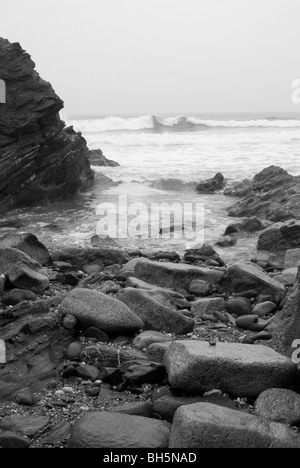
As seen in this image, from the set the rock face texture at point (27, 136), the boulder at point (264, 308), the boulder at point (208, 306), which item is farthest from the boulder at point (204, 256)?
the rock face texture at point (27, 136)

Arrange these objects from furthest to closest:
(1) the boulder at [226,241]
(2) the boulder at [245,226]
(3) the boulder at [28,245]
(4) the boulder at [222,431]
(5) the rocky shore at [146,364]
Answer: (2) the boulder at [245,226] < (1) the boulder at [226,241] < (3) the boulder at [28,245] < (5) the rocky shore at [146,364] < (4) the boulder at [222,431]

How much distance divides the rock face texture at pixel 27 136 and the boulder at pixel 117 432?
1121 cm

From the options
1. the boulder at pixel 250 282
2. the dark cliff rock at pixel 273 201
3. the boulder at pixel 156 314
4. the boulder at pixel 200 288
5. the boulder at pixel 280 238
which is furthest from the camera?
the dark cliff rock at pixel 273 201

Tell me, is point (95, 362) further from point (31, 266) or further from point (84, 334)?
point (31, 266)

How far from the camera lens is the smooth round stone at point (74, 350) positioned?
4.56 m

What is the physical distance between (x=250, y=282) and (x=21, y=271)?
2.64 m

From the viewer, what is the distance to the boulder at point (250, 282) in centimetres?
620

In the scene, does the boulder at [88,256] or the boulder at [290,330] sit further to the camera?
the boulder at [88,256]

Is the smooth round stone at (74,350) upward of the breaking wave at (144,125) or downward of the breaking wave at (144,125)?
downward

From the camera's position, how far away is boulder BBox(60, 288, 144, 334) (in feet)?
15.8

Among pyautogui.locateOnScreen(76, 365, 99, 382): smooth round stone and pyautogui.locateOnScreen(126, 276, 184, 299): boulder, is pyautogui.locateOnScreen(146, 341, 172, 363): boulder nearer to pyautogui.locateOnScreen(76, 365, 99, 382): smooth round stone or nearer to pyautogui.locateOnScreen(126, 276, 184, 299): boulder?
pyautogui.locateOnScreen(76, 365, 99, 382): smooth round stone

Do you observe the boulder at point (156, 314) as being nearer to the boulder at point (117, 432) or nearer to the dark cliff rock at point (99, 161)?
the boulder at point (117, 432)

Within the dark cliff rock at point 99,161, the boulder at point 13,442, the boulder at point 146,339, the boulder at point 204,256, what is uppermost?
the dark cliff rock at point 99,161

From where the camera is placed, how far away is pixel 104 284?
652cm
